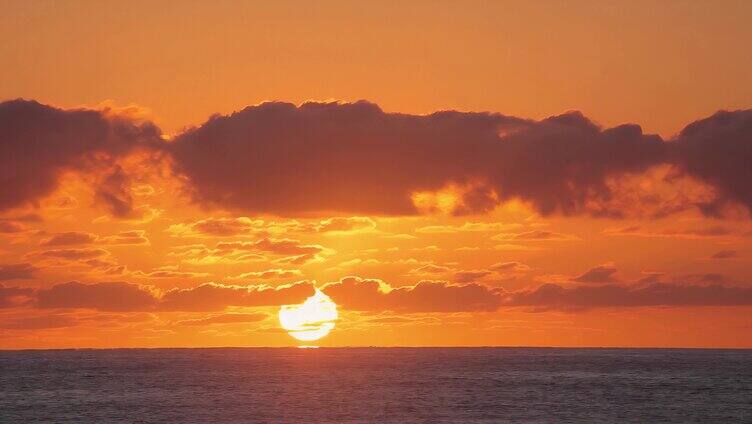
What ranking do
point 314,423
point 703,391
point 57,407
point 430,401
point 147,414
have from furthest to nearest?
1. point 703,391
2. point 430,401
3. point 57,407
4. point 147,414
5. point 314,423

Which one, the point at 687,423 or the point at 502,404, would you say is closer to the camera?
the point at 687,423

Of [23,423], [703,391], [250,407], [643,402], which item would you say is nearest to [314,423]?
[250,407]

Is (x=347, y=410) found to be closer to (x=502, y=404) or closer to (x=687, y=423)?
(x=502, y=404)

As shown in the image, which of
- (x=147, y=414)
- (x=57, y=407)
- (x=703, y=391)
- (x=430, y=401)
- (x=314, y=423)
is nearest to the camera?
(x=314, y=423)

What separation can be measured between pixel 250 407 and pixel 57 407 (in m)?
28.5

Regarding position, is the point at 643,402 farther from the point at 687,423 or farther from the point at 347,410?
the point at 347,410

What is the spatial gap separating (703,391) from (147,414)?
10139cm

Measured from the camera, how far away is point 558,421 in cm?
14350

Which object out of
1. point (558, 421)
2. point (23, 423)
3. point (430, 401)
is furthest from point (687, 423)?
point (23, 423)

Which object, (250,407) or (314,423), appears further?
(250,407)

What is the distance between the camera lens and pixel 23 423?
461 ft

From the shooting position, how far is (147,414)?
152 metres

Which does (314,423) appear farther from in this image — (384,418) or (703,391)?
(703,391)

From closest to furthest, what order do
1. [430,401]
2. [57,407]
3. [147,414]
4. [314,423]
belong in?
[314,423] → [147,414] → [57,407] → [430,401]
